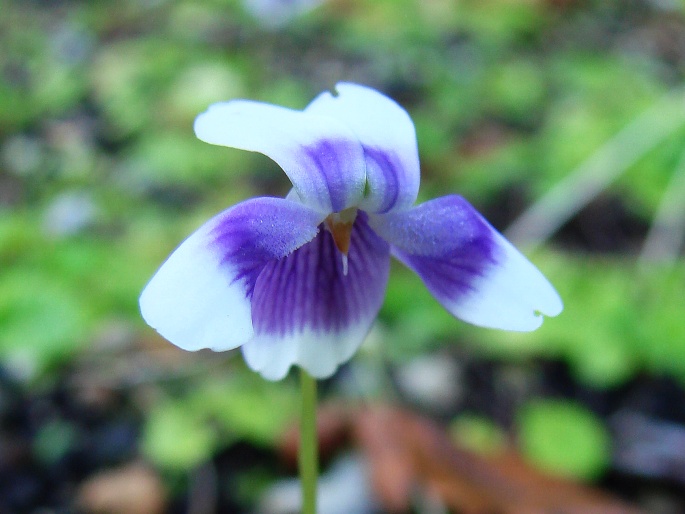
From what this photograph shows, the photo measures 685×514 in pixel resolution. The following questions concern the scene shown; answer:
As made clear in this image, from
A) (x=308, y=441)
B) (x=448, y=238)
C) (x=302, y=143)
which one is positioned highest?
(x=302, y=143)

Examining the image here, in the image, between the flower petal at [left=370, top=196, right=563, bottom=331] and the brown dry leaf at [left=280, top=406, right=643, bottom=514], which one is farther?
the brown dry leaf at [left=280, top=406, right=643, bottom=514]

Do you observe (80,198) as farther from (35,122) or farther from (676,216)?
(676,216)

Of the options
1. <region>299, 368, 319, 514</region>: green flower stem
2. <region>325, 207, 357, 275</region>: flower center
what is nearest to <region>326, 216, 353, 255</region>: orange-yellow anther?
<region>325, 207, 357, 275</region>: flower center

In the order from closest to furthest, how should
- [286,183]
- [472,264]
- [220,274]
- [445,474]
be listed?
1. [220,274]
2. [472,264]
3. [445,474]
4. [286,183]

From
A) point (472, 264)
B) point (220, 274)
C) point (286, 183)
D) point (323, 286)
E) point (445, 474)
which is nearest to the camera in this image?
point (220, 274)

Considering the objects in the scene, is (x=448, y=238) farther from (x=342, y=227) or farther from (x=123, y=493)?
(x=123, y=493)

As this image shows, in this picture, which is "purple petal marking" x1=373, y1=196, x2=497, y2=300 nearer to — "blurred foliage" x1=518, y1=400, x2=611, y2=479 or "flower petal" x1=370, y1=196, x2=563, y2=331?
"flower petal" x1=370, y1=196, x2=563, y2=331

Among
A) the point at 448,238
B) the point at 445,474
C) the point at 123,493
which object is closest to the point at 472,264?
the point at 448,238

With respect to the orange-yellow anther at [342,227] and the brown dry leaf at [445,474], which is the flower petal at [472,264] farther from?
the brown dry leaf at [445,474]
